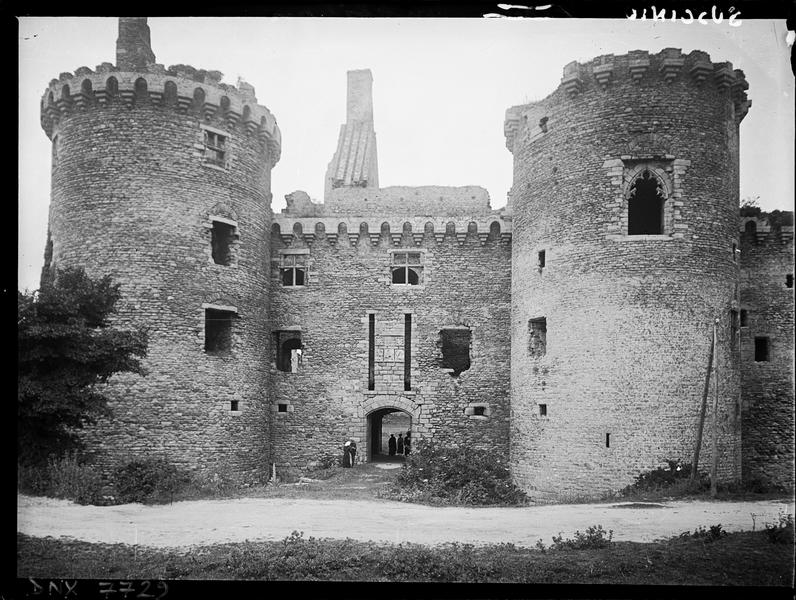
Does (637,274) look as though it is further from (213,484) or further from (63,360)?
(63,360)

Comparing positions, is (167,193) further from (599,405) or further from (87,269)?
(599,405)

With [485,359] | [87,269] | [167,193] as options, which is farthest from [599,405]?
[87,269]

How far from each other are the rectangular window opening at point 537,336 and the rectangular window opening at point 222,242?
8705 millimetres

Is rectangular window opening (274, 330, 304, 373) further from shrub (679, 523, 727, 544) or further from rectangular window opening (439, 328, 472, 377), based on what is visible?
shrub (679, 523, 727, 544)

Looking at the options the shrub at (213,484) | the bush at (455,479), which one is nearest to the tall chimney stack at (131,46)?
the shrub at (213,484)

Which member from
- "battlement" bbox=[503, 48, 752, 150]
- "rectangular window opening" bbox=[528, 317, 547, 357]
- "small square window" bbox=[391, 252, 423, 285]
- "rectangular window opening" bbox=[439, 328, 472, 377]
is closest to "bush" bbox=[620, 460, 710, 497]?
"rectangular window opening" bbox=[528, 317, 547, 357]

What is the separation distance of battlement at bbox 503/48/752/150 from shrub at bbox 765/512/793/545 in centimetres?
956

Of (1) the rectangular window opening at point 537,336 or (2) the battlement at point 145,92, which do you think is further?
(1) the rectangular window opening at point 537,336

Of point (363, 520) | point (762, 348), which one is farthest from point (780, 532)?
point (762, 348)

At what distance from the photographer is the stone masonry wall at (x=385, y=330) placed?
19.2 metres

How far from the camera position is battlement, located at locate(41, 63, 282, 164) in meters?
16.1

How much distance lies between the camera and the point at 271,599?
10289 mm

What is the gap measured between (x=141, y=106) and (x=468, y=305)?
10.8 metres

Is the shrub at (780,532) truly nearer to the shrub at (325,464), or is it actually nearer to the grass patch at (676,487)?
the grass patch at (676,487)
